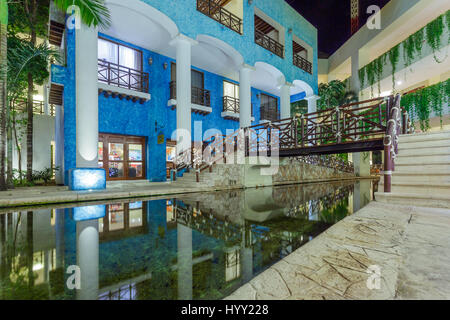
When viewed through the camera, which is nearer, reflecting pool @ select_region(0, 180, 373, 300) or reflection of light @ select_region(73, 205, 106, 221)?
reflecting pool @ select_region(0, 180, 373, 300)

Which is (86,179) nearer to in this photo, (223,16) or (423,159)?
(423,159)

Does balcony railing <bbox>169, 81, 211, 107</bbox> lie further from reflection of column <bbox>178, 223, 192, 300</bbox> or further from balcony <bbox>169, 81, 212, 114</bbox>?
reflection of column <bbox>178, 223, 192, 300</bbox>

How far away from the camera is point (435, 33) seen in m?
11.0

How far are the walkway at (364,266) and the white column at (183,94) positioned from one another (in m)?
7.82

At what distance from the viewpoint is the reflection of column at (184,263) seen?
1.51 m

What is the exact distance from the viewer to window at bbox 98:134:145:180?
10.6 m

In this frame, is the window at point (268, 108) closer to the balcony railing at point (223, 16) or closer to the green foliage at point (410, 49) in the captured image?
the balcony railing at point (223, 16)

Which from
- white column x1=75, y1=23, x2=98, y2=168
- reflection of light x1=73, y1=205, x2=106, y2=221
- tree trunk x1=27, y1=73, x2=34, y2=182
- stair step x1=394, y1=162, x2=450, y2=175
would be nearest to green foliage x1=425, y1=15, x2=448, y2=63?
stair step x1=394, y1=162, x2=450, y2=175

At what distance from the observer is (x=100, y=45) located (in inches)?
408

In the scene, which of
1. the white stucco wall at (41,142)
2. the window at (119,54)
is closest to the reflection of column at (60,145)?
the white stucco wall at (41,142)

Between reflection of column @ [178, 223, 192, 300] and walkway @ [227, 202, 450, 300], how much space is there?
0.37 meters

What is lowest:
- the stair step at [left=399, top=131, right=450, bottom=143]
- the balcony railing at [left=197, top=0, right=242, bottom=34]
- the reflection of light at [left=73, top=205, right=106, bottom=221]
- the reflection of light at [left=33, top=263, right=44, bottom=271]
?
the reflection of light at [left=73, top=205, right=106, bottom=221]
